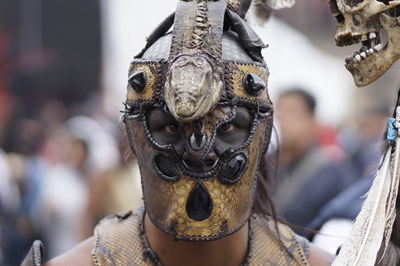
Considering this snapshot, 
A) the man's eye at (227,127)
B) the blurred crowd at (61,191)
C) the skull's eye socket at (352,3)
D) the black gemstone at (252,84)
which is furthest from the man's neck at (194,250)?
the blurred crowd at (61,191)

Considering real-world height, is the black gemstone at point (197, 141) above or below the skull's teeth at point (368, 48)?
below

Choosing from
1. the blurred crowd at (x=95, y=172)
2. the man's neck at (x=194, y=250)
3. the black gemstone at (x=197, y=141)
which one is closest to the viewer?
the black gemstone at (x=197, y=141)

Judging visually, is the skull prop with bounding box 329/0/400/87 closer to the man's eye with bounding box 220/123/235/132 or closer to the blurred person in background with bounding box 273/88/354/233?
the man's eye with bounding box 220/123/235/132

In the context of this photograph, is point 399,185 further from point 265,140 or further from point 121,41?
point 121,41

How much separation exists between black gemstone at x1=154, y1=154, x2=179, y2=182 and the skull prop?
26.5 inches

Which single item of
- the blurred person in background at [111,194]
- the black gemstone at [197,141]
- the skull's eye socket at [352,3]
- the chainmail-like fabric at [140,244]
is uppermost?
the skull's eye socket at [352,3]

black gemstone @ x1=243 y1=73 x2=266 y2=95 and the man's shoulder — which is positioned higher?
black gemstone @ x1=243 y1=73 x2=266 y2=95

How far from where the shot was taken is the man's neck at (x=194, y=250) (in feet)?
12.3

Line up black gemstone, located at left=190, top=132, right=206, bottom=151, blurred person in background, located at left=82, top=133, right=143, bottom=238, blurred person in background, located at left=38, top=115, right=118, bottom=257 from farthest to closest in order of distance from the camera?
blurred person in background, located at left=38, top=115, right=118, bottom=257 < blurred person in background, located at left=82, top=133, right=143, bottom=238 < black gemstone, located at left=190, top=132, right=206, bottom=151

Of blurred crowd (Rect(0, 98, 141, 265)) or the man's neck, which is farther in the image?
blurred crowd (Rect(0, 98, 141, 265))

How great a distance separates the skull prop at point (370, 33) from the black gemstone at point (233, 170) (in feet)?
1.66

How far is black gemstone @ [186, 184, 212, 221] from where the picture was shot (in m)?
3.50

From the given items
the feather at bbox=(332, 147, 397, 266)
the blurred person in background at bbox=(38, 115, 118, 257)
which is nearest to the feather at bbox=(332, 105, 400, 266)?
the feather at bbox=(332, 147, 397, 266)

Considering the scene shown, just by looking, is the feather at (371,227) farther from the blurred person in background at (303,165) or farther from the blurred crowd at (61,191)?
the blurred crowd at (61,191)
